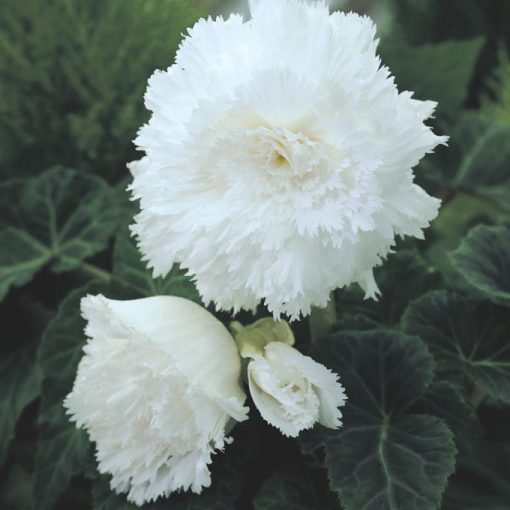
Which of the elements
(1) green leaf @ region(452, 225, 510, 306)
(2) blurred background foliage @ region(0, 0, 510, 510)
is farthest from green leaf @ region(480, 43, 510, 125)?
(1) green leaf @ region(452, 225, 510, 306)

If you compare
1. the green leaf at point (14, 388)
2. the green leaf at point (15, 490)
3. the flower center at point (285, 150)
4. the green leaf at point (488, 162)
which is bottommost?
the green leaf at point (15, 490)

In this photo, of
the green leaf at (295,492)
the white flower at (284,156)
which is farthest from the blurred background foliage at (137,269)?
the white flower at (284,156)

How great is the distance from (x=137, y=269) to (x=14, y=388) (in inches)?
7.0

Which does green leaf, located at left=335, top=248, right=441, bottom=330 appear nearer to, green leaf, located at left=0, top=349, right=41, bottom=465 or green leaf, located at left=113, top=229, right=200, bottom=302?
green leaf, located at left=113, top=229, right=200, bottom=302

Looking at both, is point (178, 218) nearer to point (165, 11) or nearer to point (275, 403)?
point (275, 403)

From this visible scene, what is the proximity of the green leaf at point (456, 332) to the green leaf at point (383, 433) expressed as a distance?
0.16 feet

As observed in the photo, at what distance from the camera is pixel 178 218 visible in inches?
12.8

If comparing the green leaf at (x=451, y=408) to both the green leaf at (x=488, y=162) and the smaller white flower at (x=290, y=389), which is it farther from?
the green leaf at (x=488, y=162)

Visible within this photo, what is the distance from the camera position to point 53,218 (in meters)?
0.63

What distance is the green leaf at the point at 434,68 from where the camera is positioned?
2.60 ft

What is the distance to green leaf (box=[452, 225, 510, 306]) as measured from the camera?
1.51 ft

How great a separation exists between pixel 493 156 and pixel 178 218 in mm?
495

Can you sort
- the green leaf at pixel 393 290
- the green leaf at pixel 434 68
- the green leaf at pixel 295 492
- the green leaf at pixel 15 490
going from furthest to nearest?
the green leaf at pixel 434 68
the green leaf at pixel 15 490
the green leaf at pixel 393 290
the green leaf at pixel 295 492

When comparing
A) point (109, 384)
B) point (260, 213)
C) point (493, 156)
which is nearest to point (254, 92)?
point (260, 213)
